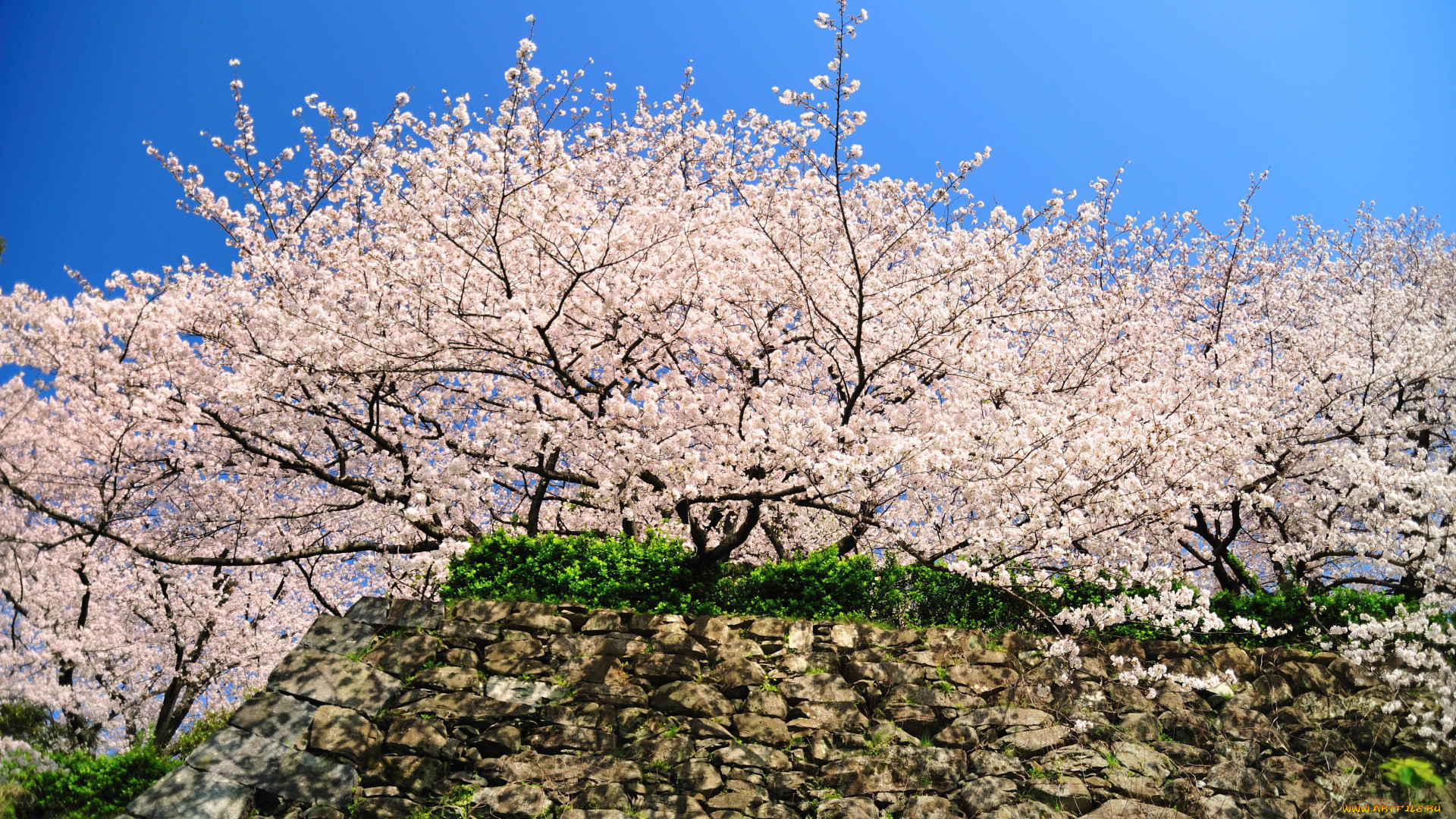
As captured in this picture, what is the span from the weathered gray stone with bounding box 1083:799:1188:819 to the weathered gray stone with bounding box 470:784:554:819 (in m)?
4.98

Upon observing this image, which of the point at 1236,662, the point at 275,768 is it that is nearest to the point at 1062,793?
the point at 1236,662

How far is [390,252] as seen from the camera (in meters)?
11.0

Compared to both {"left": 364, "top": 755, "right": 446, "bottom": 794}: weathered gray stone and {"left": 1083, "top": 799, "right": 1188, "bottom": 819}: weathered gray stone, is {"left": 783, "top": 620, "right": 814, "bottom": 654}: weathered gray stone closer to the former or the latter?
{"left": 1083, "top": 799, "right": 1188, "bottom": 819}: weathered gray stone

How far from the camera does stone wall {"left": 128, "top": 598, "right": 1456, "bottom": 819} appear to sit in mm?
7148

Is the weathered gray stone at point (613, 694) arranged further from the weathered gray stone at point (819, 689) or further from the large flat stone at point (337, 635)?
the large flat stone at point (337, 635)

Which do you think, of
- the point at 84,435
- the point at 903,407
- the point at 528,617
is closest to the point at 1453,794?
the point at 903,407

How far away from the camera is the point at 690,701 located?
771cm

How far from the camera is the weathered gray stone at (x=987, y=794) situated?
722 centimetres

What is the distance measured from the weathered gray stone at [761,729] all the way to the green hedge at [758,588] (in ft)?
3.98

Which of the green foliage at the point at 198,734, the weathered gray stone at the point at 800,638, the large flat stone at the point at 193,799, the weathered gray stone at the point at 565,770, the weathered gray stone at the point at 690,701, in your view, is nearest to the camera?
the large flat stone at the point at 193,799

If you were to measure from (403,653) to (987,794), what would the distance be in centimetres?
590

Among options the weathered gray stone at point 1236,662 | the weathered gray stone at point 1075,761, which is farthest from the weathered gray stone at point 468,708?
the weathered gray stone at point 1236,662

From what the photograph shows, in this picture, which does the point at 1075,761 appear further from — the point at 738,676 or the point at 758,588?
the point at 758,588

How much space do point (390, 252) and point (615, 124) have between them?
4.71 meters
